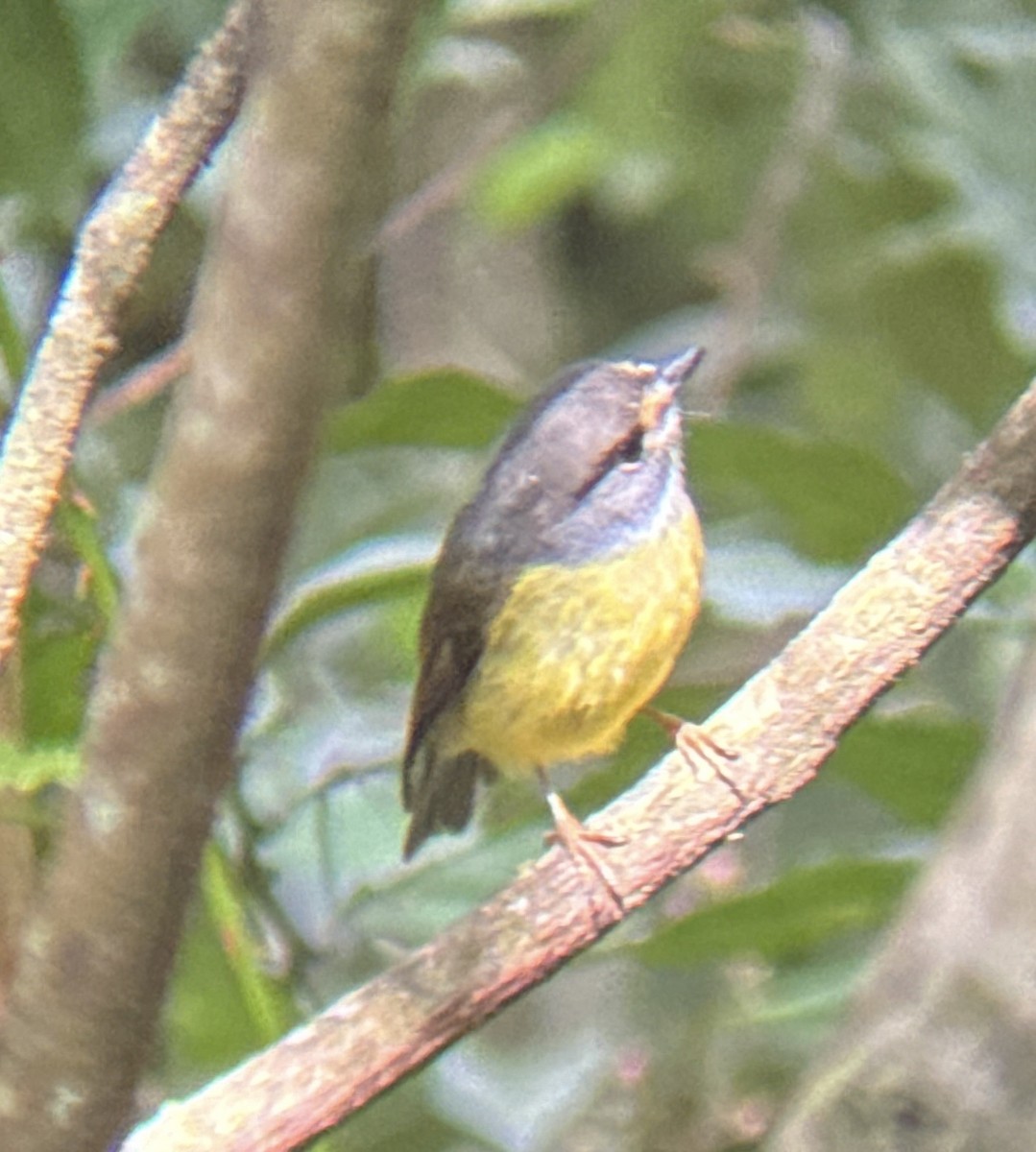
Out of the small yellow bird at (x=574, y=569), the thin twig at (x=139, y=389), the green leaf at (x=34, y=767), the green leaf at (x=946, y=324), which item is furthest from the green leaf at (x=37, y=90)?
the green leaf at (x=946, y=324)

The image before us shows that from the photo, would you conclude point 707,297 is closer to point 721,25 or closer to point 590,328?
point 590,328

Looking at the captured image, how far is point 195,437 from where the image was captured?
76 centimetres

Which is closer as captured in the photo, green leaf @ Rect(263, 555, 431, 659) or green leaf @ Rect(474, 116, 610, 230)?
green leaf @ Rect(263, 555, 431, 659)

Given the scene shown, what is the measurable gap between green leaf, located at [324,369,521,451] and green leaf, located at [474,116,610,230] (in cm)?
93

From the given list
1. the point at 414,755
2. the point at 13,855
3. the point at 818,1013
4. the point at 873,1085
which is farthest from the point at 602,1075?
the point at 873,1085

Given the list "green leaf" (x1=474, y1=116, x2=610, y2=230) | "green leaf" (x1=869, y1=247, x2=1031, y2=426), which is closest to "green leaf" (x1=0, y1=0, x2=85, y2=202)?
"green leaf" (x1=474, y1=116, x2=610, y2=230)

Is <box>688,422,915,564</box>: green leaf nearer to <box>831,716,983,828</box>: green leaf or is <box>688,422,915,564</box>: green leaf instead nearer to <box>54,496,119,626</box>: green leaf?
<box>831,716,983,828</box>: green leaf

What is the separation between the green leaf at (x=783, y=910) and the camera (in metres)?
1.70

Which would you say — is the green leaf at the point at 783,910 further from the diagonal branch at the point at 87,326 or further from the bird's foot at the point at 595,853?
the diagonal branch at the point at 87,326

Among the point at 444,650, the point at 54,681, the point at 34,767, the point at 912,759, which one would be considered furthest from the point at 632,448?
the point at 34,767

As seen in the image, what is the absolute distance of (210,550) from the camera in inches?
30.7

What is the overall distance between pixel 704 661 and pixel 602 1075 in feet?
2.49

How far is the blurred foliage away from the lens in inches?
68.4

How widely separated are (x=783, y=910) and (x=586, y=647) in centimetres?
26
